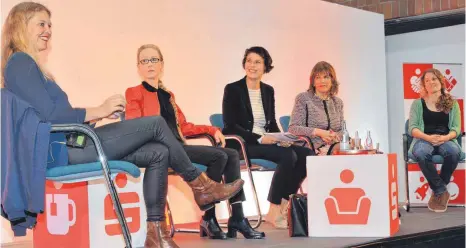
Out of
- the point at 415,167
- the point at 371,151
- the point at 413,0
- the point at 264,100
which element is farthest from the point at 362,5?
the point at 371,151

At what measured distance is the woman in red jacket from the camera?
3953 millimetres

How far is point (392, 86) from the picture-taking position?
8.48 meters

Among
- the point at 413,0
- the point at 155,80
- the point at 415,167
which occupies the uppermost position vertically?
the point at 413,0

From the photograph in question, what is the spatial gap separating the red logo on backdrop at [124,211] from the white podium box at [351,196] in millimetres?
1057

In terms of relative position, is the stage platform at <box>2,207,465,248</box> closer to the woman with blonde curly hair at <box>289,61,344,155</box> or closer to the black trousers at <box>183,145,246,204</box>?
the black trousers at <box>183,145,246,204</box>

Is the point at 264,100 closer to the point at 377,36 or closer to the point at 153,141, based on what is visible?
the point at 153,141

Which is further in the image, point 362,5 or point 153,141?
point 362,5

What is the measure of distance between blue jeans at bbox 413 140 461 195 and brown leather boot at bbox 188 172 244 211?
2732mm

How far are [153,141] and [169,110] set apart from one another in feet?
3.06

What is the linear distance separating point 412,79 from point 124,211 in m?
5.39

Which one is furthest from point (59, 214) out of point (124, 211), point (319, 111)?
point (319, 111)

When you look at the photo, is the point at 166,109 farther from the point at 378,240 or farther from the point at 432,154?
the point at 432,154

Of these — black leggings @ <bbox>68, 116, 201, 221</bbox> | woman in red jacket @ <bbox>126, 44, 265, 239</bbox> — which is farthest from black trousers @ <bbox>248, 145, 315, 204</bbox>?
black leggings @ <bbox>68, 116, 201, 221</bbox>

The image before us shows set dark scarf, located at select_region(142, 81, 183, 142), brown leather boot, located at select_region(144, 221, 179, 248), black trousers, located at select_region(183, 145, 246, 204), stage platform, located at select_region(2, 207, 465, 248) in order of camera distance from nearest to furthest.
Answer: brown leather boot, located at select_region(144, 221, 179, 248)
stage platform, located at select_region(2, 207, 465, 248)
black trousers, located at select_region(183, 145, 246, 204)
dark scarf, located at select_region(142, 81, 183, 142)
